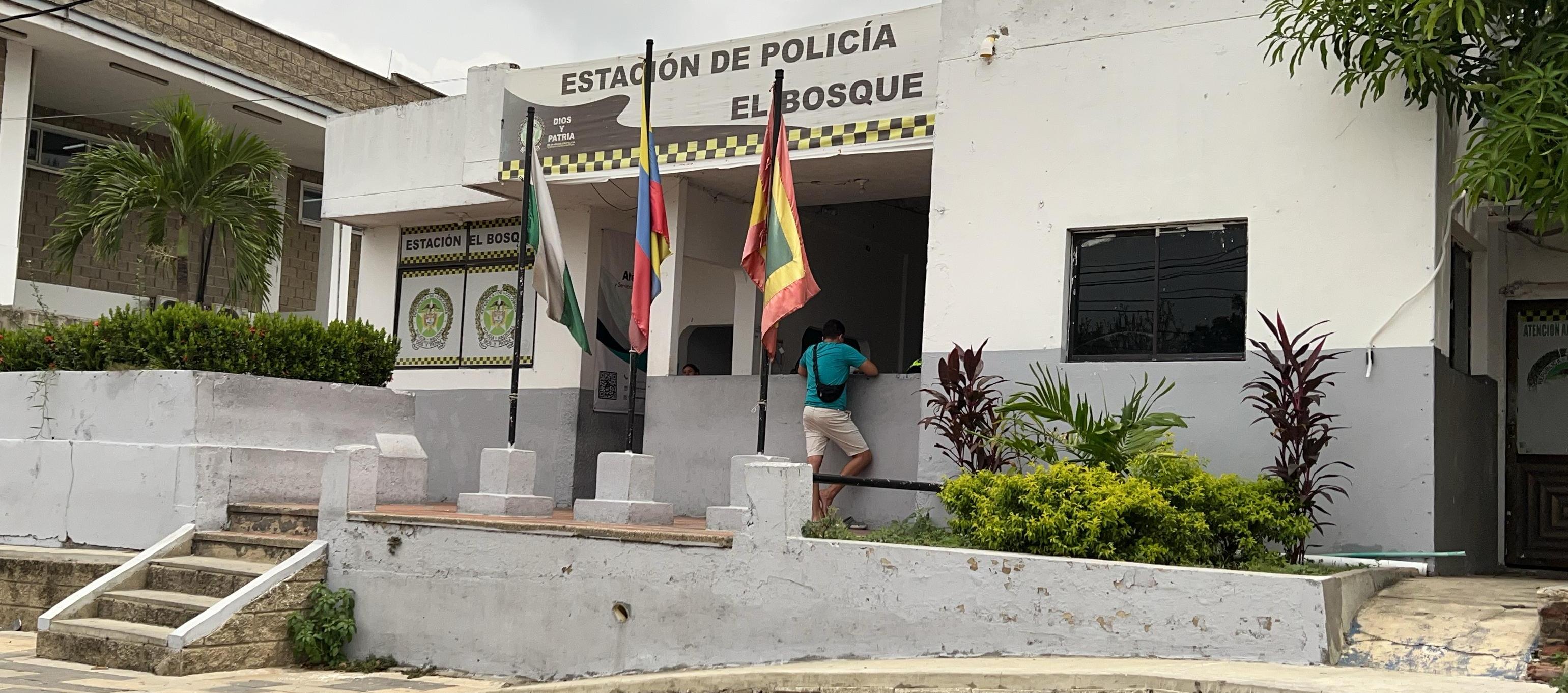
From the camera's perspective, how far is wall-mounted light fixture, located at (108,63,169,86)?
19.1 meters

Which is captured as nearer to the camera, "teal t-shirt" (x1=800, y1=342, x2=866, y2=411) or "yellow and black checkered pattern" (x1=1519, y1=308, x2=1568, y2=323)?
"yellow and black checkered pattern" (x1=1519, y1=308, x2=1568, y2=323)

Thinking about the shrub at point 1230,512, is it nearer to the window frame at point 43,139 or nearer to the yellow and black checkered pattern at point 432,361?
the yellow and black checkered pattern at point 432,361

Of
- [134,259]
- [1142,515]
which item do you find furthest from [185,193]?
[1142,515]

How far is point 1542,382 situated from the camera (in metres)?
11.4

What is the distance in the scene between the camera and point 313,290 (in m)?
24.6

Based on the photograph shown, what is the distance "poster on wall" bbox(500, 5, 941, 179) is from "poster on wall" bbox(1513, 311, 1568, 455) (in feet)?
17.7

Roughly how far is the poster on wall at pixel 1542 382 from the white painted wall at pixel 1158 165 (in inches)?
133

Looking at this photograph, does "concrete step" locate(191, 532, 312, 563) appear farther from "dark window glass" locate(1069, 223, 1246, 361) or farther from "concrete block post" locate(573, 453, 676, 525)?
"dark window glass" locate(1069, 223, 1246, 361)

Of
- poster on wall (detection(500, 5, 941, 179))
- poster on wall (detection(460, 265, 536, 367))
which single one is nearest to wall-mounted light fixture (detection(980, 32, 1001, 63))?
poster on wall (detection(500, 5, 941, 179))

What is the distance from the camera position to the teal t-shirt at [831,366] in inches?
454

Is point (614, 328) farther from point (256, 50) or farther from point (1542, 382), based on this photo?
point (256, 50)

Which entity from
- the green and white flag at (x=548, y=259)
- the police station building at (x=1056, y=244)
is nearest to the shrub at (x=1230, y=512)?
the police station building at (x=1056, y=244)

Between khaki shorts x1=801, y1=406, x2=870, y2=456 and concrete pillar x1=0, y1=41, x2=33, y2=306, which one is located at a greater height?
concrete pillar x1=0, y1=41, x2=33, y2=306

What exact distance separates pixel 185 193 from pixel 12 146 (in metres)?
3.65
